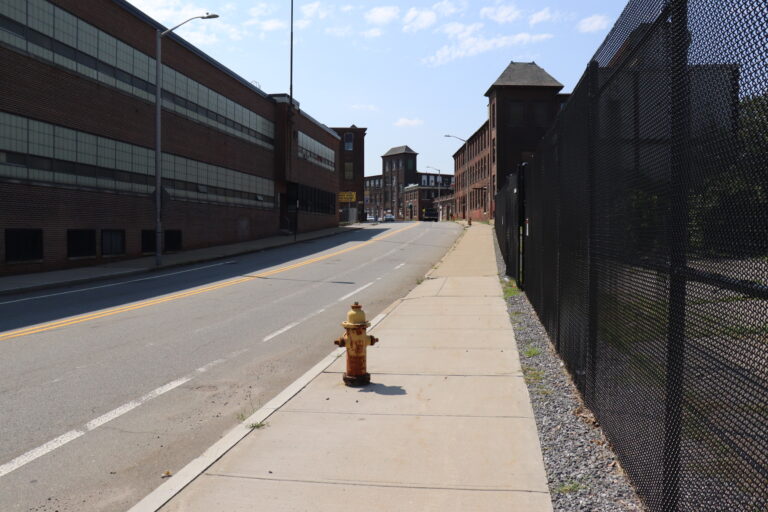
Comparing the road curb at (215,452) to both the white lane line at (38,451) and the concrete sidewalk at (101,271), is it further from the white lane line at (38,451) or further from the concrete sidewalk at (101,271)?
the concrete sidewalk at (101,271)

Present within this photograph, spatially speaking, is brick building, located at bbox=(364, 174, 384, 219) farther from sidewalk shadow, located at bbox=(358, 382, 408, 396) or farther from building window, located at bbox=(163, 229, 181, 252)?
sidewalk shadow, located at bbox=(358, 382, 408, 396)

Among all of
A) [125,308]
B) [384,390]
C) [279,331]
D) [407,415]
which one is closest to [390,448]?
[407,415]

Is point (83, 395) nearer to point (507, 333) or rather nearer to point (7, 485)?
point (7, 485)

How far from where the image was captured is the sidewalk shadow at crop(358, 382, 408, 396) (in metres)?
6.58

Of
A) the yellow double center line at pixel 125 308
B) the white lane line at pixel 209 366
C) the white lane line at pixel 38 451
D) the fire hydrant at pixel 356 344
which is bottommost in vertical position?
the white lane line at pixel 38 451

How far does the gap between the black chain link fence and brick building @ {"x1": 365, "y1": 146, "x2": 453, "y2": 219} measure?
5609 inches

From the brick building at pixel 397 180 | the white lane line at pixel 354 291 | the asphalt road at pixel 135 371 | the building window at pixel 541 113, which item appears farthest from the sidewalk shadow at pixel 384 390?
the brick building at pixel 397 180

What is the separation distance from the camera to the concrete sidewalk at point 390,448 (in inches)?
159

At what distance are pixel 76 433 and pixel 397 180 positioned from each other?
148 m

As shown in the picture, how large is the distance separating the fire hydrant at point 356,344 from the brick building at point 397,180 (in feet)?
461

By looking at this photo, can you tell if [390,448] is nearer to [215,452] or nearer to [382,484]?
[382,484]

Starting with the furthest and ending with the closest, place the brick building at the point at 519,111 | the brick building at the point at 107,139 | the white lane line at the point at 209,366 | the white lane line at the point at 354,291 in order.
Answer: the brick building at the point at 519,111
the brick building at the point at 107,139
the white lane line at the point at 354,291
the white lane line at the point at 209,366

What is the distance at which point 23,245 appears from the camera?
2083cm

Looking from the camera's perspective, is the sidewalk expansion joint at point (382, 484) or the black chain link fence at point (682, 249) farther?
the sidewalk expansion joint at point (382, 484)
